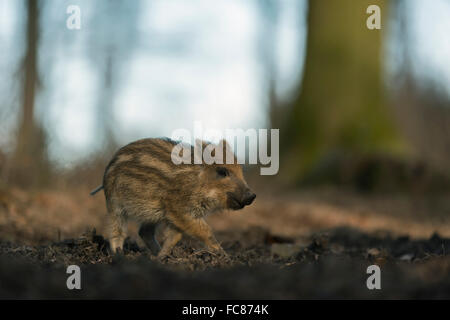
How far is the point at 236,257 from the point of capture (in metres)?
→ 4.36

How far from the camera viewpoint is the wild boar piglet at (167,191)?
16.2 ft

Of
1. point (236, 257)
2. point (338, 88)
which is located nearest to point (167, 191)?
point (236, 257)

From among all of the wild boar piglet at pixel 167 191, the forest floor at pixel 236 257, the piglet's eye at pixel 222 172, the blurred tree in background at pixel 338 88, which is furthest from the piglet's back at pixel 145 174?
the blurred tree in background at pixel 338 88

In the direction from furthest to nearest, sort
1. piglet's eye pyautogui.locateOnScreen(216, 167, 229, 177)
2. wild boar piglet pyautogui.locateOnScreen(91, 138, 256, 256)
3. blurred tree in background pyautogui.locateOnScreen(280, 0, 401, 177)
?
blurred tree in background pyautogui.locateOnScreen(280, 0, 401, 177)
piglet's eye pyautogui.locateOnScreen(216, 167, 229, 177)
wild boar piglet pyautogui.locateOnScreen(91, 138, 256, 256)

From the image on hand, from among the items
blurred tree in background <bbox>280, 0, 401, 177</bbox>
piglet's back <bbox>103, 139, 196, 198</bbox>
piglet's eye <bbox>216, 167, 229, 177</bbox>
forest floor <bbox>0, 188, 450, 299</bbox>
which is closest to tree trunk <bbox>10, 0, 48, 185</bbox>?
forest floor <bbox>0, 188, 450, 299</bbox>

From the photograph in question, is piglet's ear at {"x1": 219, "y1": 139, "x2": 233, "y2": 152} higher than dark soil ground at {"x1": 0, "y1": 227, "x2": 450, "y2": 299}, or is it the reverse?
piglet's ear at {"x1": 219, "y1": 139, "x2": 233, "y2": 152}

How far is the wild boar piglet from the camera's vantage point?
4.93m

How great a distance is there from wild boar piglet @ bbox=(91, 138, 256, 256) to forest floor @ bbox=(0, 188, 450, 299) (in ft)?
0.83

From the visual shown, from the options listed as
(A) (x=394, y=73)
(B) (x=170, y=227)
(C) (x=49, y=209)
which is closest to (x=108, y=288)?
(B) (x=170, y=227)

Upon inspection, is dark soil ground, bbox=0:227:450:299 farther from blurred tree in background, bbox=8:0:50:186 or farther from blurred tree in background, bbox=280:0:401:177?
blurred tree in background, bbox=280:0:401:177

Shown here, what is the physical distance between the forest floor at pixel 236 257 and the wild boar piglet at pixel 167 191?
25 centimetres

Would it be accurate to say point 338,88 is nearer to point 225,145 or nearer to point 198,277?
point 225,145
